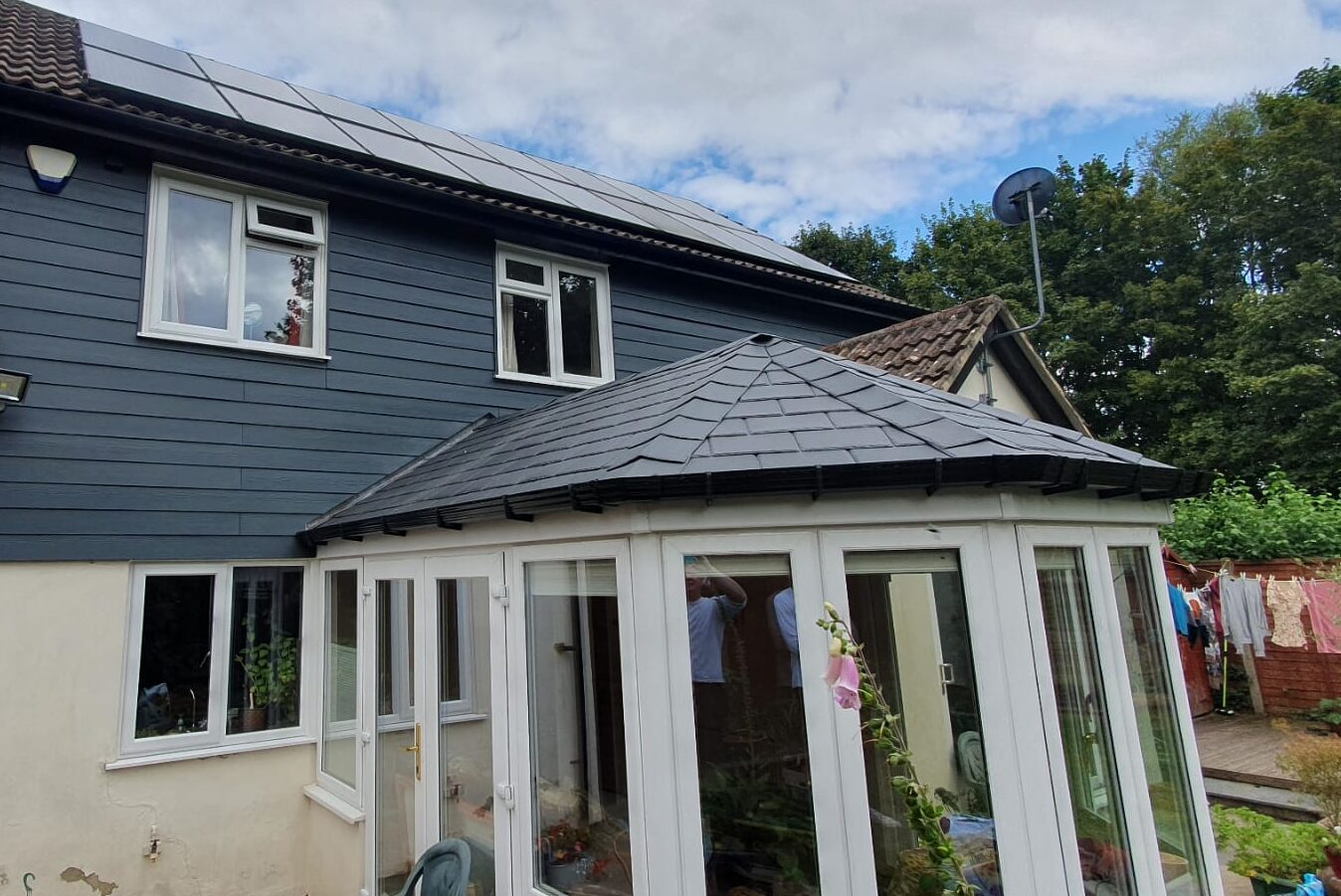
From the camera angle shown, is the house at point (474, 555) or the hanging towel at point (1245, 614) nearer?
the house at point (474, 555)

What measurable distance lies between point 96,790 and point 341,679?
156 cm

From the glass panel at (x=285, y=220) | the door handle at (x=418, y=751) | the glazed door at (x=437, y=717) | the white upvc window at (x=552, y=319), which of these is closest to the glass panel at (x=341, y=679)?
the glazed door at (x=437, y=717)

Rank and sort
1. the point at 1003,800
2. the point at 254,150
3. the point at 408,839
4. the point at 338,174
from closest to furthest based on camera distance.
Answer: the point at 1003,800
the point at 408,839
the point at 254,150
the point at 338,174

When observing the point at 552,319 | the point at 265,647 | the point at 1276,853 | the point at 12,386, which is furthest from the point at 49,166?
the point at 1276,853

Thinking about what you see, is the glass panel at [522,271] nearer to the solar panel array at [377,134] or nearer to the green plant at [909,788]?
the solar panel array at [377,134]

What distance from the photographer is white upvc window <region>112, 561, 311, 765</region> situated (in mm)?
5031

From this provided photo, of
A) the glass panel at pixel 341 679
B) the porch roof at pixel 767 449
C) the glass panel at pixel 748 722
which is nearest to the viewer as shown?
the porch roof at pixel 767 449

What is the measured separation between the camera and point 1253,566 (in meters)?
9.62

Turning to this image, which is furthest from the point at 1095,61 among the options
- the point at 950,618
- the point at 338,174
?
the point at 950,618

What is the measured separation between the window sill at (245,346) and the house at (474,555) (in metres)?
0.05

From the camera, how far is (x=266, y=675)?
18.3 ft

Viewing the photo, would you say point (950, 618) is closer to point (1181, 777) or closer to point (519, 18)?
point (1181, 777)

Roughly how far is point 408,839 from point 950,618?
364cm

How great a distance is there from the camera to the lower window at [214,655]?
5.06m
